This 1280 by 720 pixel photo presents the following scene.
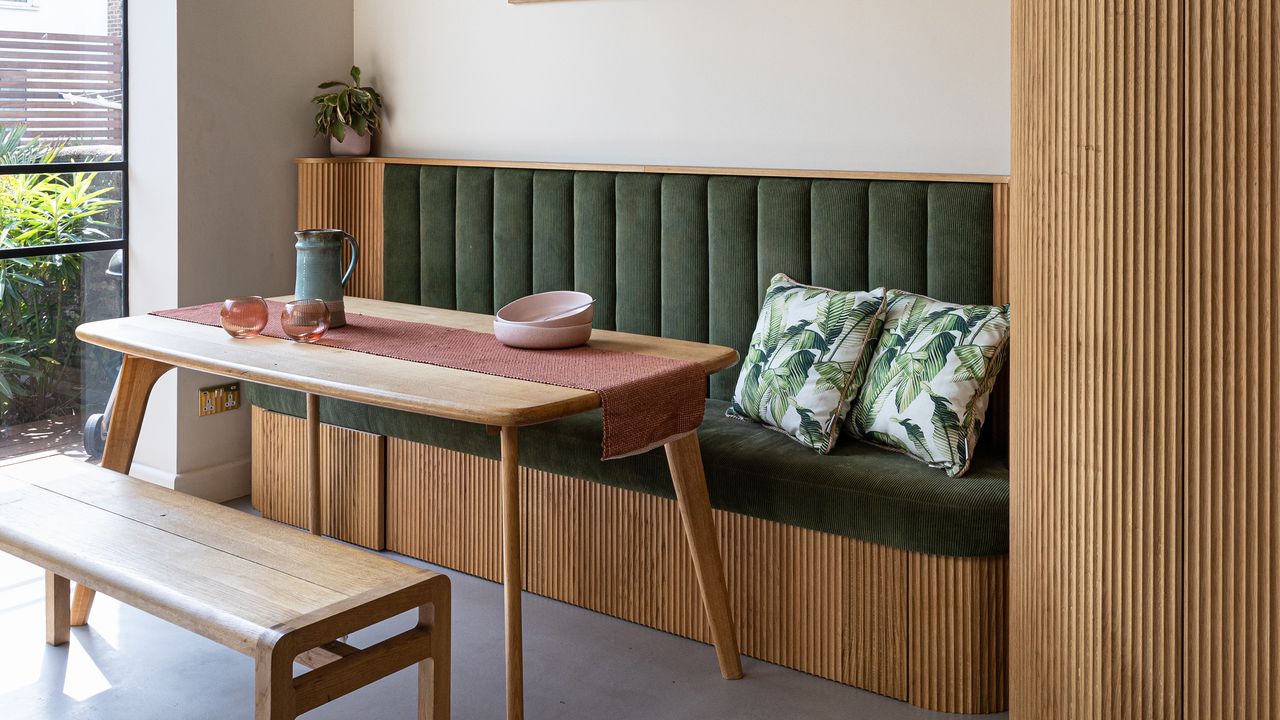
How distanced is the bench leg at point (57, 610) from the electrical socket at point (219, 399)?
4.00ft

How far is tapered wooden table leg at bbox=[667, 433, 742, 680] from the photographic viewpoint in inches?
103

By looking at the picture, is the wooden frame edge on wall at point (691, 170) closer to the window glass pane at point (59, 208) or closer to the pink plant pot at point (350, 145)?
the pink plant pot at point (350, 145)

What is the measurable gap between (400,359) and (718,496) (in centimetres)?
84

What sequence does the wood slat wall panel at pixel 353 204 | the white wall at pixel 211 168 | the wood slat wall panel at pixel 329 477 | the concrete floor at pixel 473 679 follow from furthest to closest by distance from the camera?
the wood slat wall panel at pixel 353 204 → the white wall at pixel 211 168 → the wood slat wall panel at pixel 329 477 → the concrete floor at pixel 473 679

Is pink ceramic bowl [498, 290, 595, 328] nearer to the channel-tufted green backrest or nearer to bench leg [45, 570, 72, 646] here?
the channel-tufted green backrest

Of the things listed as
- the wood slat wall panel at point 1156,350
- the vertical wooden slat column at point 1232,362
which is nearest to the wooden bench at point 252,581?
the wood slat wall panel at point 1156,350

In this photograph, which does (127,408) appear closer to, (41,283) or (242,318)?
(242,318)

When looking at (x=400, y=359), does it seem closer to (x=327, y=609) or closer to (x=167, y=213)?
(x=327, y=609)

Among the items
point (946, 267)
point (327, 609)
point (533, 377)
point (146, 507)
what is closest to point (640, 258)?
point (946, 267)

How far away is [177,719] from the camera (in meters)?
2.55

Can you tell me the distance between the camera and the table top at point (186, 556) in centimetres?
199

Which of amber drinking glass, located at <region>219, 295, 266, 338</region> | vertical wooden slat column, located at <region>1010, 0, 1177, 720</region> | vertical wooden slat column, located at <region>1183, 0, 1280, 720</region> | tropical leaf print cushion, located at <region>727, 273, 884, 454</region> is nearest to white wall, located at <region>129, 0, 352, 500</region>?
amber drinking glass, located at <region>219, 295, 266, 338</region>

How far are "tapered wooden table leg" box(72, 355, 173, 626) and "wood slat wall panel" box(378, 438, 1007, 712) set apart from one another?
2.64 ft

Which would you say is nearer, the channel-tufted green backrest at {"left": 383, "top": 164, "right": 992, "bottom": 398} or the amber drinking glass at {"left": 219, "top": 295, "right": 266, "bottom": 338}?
the amber drinking glass at {"left": 219, "top": 295, "right": 266, "bottom": 338}
